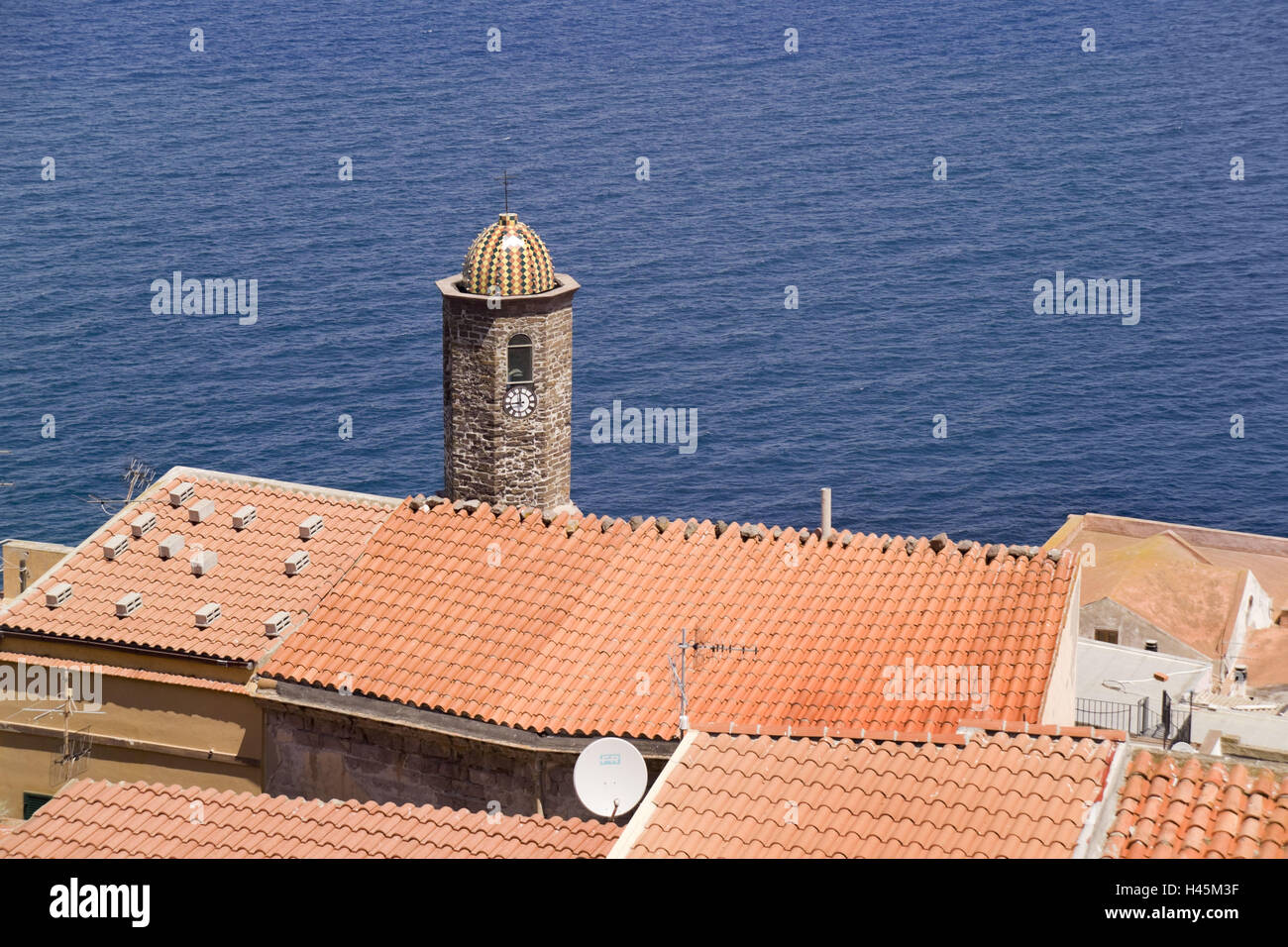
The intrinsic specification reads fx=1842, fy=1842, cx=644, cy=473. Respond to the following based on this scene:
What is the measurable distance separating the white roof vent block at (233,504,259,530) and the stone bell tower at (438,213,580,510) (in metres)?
4.55

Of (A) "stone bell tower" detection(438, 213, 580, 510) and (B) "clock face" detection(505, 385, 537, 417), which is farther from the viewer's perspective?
(B) "clock face" detection(505, 385, 537, 417)

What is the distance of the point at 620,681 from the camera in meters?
35.5

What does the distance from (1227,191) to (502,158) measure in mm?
62886

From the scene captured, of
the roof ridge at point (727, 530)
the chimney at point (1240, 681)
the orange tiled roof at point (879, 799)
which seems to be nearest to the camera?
the orange tiled roof at point (879, 799)

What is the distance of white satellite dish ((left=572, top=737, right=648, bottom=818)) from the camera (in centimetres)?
2947

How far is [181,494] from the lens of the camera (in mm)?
42281

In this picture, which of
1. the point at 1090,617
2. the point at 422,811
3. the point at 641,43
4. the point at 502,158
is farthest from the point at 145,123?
the point at 422,811

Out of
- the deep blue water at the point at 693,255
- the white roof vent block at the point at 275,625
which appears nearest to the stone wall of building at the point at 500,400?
the white roof vent block at the point at 275,625

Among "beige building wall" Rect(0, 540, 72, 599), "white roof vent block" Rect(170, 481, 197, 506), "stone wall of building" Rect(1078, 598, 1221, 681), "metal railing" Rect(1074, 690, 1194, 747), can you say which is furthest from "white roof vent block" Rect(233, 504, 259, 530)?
"stone wall of building" Rect(1078, 598, 1221, 681)

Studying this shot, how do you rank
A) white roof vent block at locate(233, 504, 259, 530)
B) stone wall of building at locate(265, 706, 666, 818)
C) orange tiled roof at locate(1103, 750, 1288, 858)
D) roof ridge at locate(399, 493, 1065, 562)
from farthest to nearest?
white roof vent block at locate(233, 504, 259, 530)
roof ridge at locate(399, 493, 1065, 562)
stone wall of building at locate(265, 706, 666, 818)
orange tiled roof at locate(1103, 750, 1288, 858)

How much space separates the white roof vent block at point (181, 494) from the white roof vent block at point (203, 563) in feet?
6.66

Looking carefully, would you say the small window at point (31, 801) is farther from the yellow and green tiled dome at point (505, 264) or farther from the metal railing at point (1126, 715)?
the metal railing at point (1126, 715)

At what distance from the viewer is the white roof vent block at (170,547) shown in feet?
135

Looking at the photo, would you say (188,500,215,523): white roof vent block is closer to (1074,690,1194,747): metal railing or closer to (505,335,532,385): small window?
(505,335,532,385): small window
